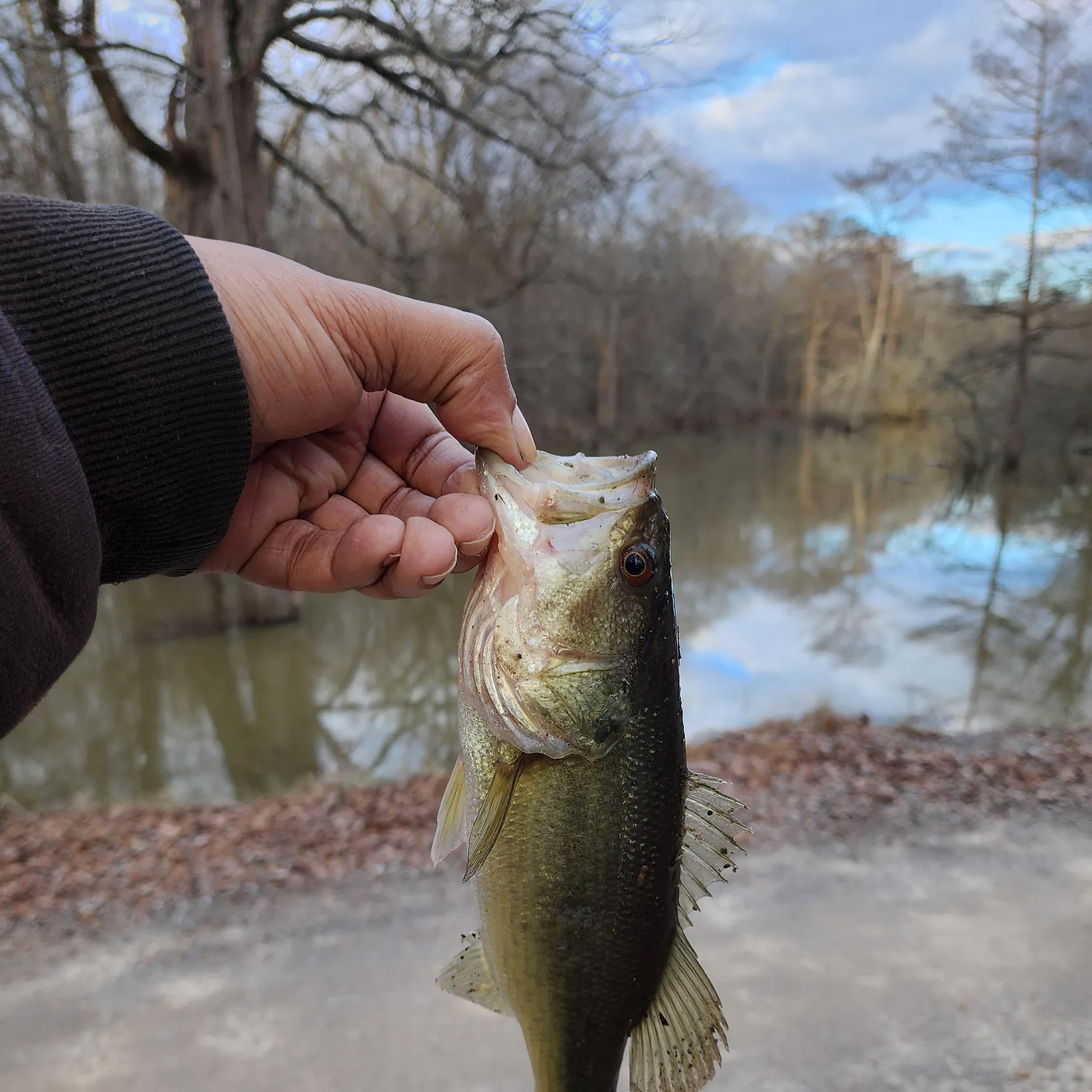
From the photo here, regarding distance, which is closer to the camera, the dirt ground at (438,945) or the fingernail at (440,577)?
the fingernail at (440,577)

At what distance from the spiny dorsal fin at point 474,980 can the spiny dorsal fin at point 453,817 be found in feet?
0.91

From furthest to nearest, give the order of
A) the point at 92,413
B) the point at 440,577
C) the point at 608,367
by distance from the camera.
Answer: the point at 608,367 < the point at 440,577 < the point at 92,413

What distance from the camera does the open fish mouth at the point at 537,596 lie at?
5.43 ft

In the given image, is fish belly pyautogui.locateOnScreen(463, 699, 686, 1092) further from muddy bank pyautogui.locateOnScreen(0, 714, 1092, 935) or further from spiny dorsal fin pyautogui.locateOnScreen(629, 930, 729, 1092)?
muddy bank pyautogui.locateOnScreen(0, 714, 1092, 935)

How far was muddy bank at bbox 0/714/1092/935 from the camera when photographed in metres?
4.82

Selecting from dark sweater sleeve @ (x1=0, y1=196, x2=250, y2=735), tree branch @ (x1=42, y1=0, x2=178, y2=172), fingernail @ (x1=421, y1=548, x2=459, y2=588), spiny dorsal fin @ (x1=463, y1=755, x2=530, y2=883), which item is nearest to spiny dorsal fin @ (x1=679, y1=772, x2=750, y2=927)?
spiny dorsal fin @ (x1=463, y1=755, x2=530, y2=883)

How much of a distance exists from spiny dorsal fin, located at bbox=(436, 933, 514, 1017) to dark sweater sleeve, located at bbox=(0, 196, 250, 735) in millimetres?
1134

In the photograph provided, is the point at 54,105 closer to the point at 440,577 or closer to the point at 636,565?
the point at 440,577

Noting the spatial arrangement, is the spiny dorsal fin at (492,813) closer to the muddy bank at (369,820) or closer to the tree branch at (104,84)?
the muddy bank at (369,820)

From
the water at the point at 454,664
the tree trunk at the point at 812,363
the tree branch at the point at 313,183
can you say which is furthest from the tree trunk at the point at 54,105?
the tree trunk at the point at 812,363

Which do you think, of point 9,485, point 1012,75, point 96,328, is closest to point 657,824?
point 9,485

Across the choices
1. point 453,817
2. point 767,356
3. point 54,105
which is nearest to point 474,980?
point 453,817

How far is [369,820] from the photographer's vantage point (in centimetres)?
566

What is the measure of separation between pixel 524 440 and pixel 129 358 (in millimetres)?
890
